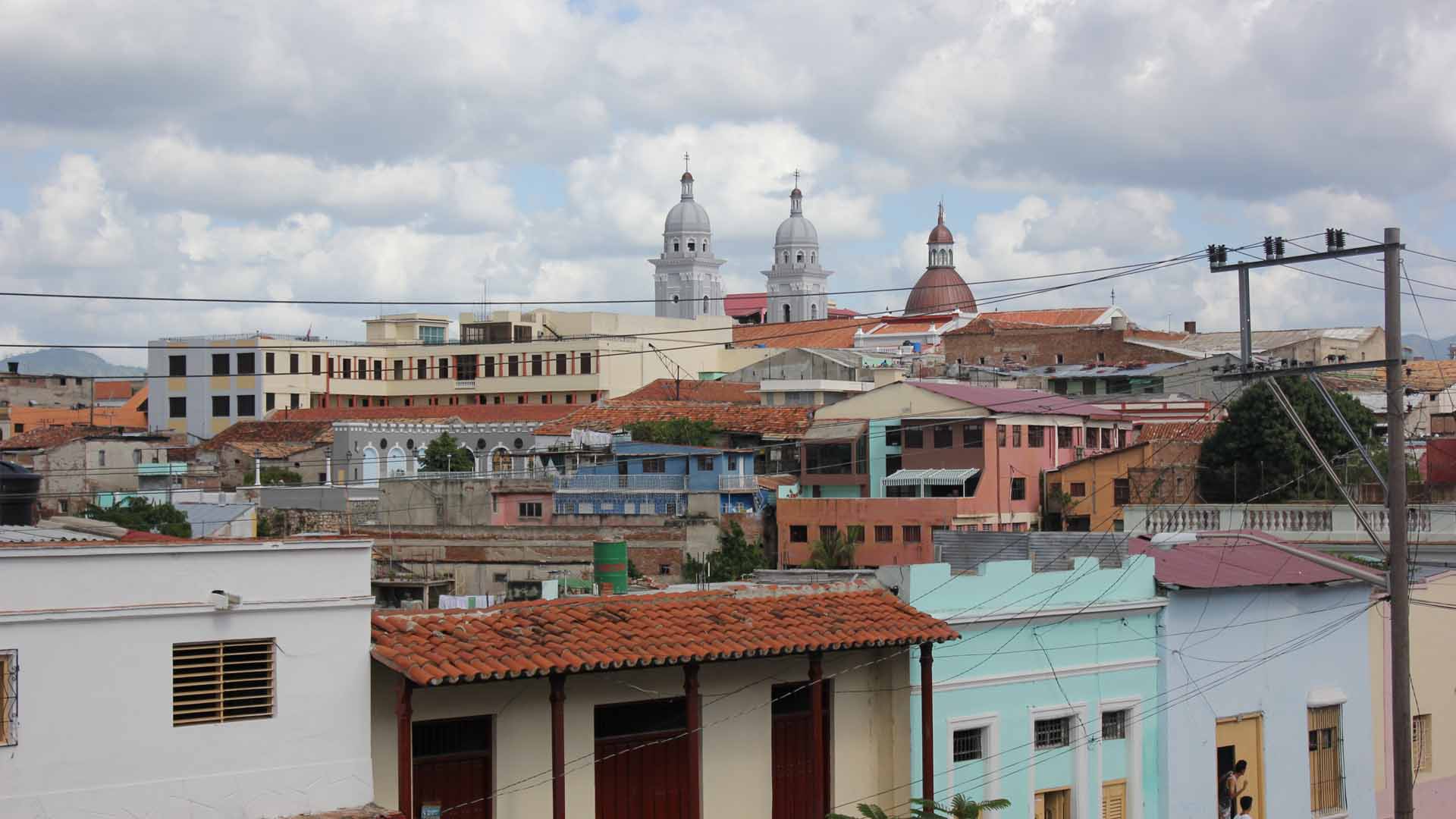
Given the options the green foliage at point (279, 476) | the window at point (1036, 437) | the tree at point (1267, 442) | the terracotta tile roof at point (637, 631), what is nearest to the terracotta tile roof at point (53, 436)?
the green foliage at point (279, 476)

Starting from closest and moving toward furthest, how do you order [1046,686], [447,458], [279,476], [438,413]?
[1046,686] < [447,458] < [279,476] < [438,413]

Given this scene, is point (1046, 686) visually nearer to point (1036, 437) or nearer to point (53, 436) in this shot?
point (1036, 437)

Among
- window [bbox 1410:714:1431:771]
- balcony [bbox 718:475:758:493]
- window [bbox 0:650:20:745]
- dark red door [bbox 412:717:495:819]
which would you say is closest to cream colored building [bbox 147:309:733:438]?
balcony [bbox 718:475:758:493]

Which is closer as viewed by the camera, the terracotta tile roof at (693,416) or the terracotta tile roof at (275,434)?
the terracotta tile roof at (693,416)

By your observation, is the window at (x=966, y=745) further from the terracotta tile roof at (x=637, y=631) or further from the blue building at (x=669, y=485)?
the blue building at (x=669, y=485)

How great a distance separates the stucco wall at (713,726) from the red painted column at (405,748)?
0.43 metres

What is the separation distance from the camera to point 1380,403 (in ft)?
208

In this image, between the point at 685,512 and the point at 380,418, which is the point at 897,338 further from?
the point at 685,512

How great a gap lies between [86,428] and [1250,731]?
6551 centimetres

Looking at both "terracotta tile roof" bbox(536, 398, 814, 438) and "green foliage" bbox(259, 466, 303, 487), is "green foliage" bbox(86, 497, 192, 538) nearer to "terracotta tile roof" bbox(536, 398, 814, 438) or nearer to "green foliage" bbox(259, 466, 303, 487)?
"green foliage" bbox(259, 466, 303, 487)

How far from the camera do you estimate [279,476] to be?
69000 mm

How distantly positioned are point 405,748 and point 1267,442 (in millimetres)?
38769

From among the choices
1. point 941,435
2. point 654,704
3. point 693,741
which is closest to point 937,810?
point 693,741

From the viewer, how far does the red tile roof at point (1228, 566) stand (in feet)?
67.2
